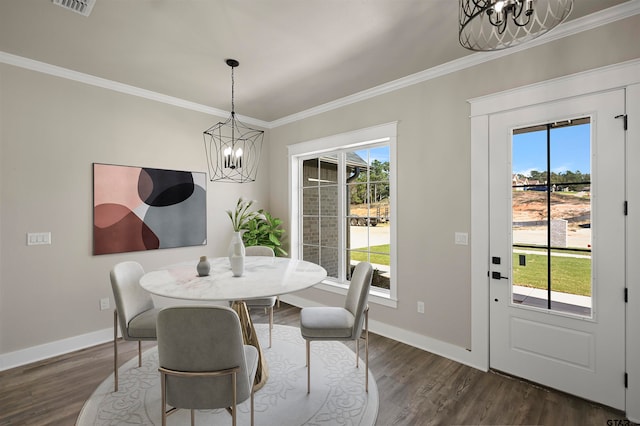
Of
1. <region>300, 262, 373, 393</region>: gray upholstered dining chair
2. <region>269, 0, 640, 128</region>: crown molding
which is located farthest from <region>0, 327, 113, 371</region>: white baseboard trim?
<region>269, 0, 640, 128</region>: crown molding

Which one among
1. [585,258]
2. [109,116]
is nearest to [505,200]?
[585,258]

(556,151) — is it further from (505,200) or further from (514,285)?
(514,285)

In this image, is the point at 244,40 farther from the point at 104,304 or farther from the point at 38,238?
the point at 104,304

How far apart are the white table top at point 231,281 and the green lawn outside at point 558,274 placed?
5.27 ft

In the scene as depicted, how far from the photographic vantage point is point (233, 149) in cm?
381

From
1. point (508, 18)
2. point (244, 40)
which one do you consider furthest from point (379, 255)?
point (244, 40)

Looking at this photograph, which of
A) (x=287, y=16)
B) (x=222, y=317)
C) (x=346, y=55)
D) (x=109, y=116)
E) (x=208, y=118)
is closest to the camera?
(x=222, y=317)

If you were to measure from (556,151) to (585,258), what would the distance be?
81 centimetres

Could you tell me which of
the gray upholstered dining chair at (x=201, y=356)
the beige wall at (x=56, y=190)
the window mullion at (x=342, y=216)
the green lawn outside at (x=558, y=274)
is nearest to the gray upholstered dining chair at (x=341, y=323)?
the gray upholstered dining chair at (x=201, y=356)

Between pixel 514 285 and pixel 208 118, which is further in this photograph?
pixel 208 118

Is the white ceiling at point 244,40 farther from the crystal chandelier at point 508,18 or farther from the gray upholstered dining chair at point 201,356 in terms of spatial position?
the gray upholstered dining chair at point 201,356

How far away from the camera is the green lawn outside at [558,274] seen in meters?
2.19

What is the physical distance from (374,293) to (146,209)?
2.74 metres

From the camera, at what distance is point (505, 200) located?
250 cm
